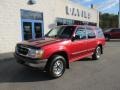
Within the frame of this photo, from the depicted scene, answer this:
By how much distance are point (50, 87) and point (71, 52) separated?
89.3 inches

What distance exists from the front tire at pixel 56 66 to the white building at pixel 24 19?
23.3 feet

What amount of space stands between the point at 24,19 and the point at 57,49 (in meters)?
8.98

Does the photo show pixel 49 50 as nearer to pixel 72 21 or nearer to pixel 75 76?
pixel 75 76

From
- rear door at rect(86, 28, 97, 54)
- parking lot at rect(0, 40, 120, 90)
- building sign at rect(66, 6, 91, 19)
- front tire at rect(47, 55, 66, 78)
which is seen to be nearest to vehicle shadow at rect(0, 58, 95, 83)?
parking lot at rect(0, 40, 120, 90)

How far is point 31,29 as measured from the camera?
16891 millimetres

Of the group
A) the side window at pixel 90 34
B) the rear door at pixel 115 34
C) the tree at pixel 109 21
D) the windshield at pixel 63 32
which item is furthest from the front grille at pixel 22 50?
the tree at pixel 109 21

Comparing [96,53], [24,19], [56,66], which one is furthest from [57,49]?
[24,19]

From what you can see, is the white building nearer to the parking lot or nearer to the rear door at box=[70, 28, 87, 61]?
the parking lot

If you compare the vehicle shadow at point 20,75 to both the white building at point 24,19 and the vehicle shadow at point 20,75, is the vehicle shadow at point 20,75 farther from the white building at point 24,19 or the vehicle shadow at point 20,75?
the white building at point 24,19

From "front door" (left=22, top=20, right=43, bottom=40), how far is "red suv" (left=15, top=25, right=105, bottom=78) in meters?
7.01

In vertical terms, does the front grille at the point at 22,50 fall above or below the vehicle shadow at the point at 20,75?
above

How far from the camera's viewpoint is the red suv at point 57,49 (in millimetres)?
7215

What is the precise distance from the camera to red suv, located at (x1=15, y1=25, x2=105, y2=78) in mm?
7215

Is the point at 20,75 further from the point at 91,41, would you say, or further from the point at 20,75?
the point at 91,41
